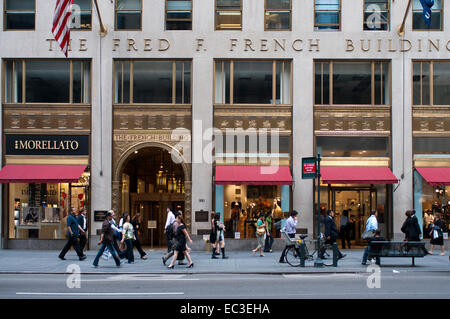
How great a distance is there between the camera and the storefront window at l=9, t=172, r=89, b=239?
23625 millimetres

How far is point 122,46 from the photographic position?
2373 centimetres

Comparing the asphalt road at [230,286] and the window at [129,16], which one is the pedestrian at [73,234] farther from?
the window at [129,16]

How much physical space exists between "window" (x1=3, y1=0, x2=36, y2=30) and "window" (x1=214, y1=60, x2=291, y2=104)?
8558mm

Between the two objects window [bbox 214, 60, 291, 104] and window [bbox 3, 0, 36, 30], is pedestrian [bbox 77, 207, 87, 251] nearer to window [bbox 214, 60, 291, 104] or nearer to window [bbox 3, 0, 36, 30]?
window [bbox 214, 60, 291, 104]

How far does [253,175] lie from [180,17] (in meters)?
7.80

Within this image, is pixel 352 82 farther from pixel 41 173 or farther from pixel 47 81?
pixel 41 173

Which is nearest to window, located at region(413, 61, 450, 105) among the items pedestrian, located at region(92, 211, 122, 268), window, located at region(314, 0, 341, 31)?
window, located at region(314, 0, 341, 31)

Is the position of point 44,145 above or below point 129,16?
below

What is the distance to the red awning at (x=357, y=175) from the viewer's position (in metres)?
22.5

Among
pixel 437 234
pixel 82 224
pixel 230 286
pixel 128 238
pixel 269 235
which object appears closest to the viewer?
pixel 230 286

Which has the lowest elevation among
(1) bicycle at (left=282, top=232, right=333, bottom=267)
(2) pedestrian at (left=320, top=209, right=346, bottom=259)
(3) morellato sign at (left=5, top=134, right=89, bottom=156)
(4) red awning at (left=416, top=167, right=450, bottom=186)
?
(1) bicycle at (left=282, top=232, right=333, bottom=267)

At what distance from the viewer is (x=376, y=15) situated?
23922 mm

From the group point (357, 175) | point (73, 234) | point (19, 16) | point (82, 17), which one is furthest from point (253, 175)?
point (19, 16)

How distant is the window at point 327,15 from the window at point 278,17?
125 cm
